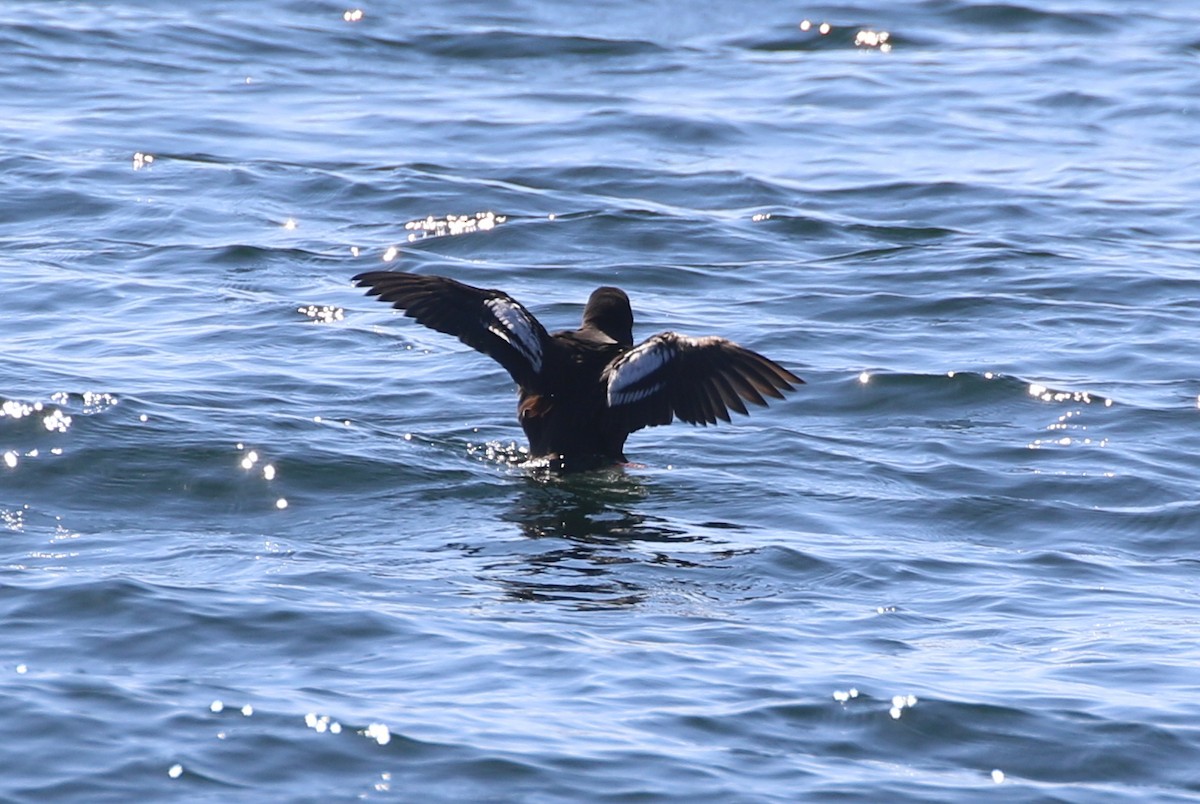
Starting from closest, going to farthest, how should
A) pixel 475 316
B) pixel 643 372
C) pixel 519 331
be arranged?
1. pixel 643 372
2. pixel 519 331
3. pixel 475 316

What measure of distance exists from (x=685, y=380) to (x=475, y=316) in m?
1.03

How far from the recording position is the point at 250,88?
18.0 meters

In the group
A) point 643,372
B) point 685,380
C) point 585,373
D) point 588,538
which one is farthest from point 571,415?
point 588,538

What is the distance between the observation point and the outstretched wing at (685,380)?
8555mm

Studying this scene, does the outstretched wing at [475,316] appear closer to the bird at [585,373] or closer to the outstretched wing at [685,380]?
the bird at [585,373]

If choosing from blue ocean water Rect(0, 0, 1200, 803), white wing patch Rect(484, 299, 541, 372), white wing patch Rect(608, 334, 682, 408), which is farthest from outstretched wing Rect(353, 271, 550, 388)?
blue ocean water Rect(0, 0, 1200, 803)

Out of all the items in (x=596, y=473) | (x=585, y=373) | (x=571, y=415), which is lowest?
(x=596, y=473)

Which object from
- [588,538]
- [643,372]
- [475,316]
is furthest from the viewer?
[475,316]

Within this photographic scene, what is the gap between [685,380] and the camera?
8609 mm

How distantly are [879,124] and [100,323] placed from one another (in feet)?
28.4

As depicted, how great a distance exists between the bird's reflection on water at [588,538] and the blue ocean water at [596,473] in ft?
0.10

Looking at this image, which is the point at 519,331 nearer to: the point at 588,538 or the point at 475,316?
the point at 475,316

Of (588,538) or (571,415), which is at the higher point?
(571,415)

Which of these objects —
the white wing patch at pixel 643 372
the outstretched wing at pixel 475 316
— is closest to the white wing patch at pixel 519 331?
the outstretched wing at pixel 475 316
